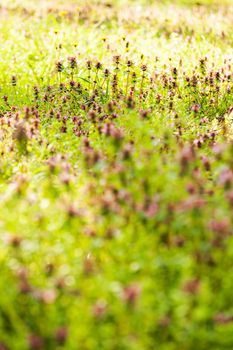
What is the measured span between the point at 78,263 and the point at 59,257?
0.47 feet

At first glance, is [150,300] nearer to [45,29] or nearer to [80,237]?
[80,237]

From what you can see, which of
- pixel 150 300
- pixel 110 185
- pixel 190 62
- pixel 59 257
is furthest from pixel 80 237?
pixel 190 62

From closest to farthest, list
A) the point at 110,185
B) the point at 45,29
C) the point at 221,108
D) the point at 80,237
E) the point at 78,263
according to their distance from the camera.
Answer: the point at 78,263 → the point at 80,237 → the point at 110,185 → the point at 221,108 → the point at 45,29

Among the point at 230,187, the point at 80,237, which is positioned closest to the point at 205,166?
the point at 230,187

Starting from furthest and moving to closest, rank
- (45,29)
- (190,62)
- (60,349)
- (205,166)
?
(45,29)
(190,62)
(205,166)
(60,349)

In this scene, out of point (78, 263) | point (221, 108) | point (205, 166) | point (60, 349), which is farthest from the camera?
point (221, 108)

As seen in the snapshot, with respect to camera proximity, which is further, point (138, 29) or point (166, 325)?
point (138, 29)

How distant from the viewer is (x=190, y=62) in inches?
304

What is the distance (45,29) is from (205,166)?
6694 millimetres

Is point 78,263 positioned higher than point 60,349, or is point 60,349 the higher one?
point 78,263

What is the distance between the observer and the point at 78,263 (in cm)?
279

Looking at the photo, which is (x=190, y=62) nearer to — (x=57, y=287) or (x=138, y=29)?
(x=138, y=29)

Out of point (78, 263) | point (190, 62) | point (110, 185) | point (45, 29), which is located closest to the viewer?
point (78, 263)


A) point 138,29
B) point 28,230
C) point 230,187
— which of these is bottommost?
point 138,29
